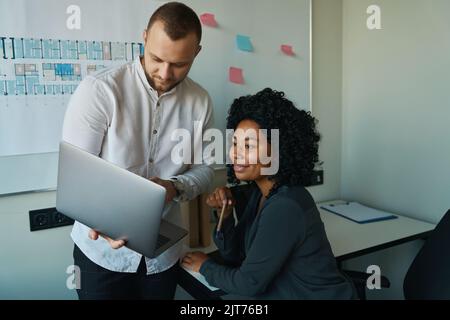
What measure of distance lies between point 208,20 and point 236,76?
32cm

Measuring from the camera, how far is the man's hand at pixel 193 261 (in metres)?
1.45

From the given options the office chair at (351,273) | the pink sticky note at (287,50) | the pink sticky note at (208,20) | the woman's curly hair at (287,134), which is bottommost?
the office chair at (351,273)

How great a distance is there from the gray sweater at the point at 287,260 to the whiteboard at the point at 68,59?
89cm

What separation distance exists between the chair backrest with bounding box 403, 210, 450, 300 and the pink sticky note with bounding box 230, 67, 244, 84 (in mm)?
1161

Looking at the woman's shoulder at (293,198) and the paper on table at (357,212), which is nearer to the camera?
the woman's shoulder at (293,198)

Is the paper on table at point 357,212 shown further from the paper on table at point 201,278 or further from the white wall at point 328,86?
the paper on table at point 201,278

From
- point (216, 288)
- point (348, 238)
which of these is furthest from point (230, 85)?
point (216, 288)

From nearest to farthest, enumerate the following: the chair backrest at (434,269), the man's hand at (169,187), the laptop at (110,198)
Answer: the laptop at (110,198)
the man's hand at (169,187)
the chair backrest at (434,269)

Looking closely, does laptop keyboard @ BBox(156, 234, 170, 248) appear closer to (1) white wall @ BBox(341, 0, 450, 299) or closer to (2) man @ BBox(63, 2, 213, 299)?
(2) man @ BBox(63, 2, 213, 299)

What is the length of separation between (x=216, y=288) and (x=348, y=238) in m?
0.82

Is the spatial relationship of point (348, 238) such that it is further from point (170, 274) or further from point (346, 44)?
point (346, 44)

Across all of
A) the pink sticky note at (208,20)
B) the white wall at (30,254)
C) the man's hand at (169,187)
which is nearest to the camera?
the man's hand at (169,187)

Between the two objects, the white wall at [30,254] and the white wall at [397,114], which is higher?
the white wall at [397,114]

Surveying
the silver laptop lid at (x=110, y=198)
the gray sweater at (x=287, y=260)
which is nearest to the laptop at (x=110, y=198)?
the silver laptop lid at (x=110, y=198)
